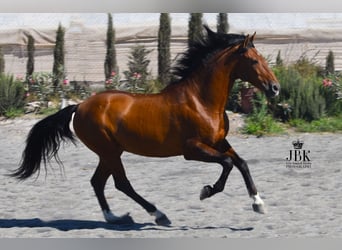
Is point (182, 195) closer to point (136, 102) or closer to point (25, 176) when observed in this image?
point (136, 102)

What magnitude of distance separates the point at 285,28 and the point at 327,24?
0.42 meters

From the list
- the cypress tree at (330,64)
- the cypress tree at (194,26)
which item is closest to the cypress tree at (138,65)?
the cypress tree at (194,26)

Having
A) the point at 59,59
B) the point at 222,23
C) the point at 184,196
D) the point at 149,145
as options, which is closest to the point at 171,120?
the point at 149,145

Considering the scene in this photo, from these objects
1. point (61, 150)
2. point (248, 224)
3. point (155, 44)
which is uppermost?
point (155, 44)

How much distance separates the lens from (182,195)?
7762 millimetres

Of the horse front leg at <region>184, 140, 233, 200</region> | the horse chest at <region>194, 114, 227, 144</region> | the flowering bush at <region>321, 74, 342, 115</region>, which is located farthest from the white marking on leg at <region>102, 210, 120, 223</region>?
the flowering bush at <region>321, 74, 342, 115</region>

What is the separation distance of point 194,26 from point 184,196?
66.9 inches

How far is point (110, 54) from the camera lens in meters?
8.20

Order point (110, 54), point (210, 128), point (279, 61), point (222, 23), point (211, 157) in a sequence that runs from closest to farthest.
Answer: point (211, 157) → point (210, 128) → point (222, 23) → point (279, 61) → point (110, 54)

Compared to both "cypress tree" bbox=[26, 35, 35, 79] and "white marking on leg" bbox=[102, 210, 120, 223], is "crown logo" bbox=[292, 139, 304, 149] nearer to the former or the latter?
"white marking on leg" bbox=[102, 210, 120, 223]

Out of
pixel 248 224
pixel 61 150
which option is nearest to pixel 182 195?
pixel 248 224

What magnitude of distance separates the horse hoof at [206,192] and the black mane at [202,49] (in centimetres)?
104

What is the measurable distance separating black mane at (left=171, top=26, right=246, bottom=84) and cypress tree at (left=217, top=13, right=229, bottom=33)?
38 cm

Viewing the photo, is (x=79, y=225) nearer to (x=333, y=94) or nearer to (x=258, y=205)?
(x=258, y=205)
